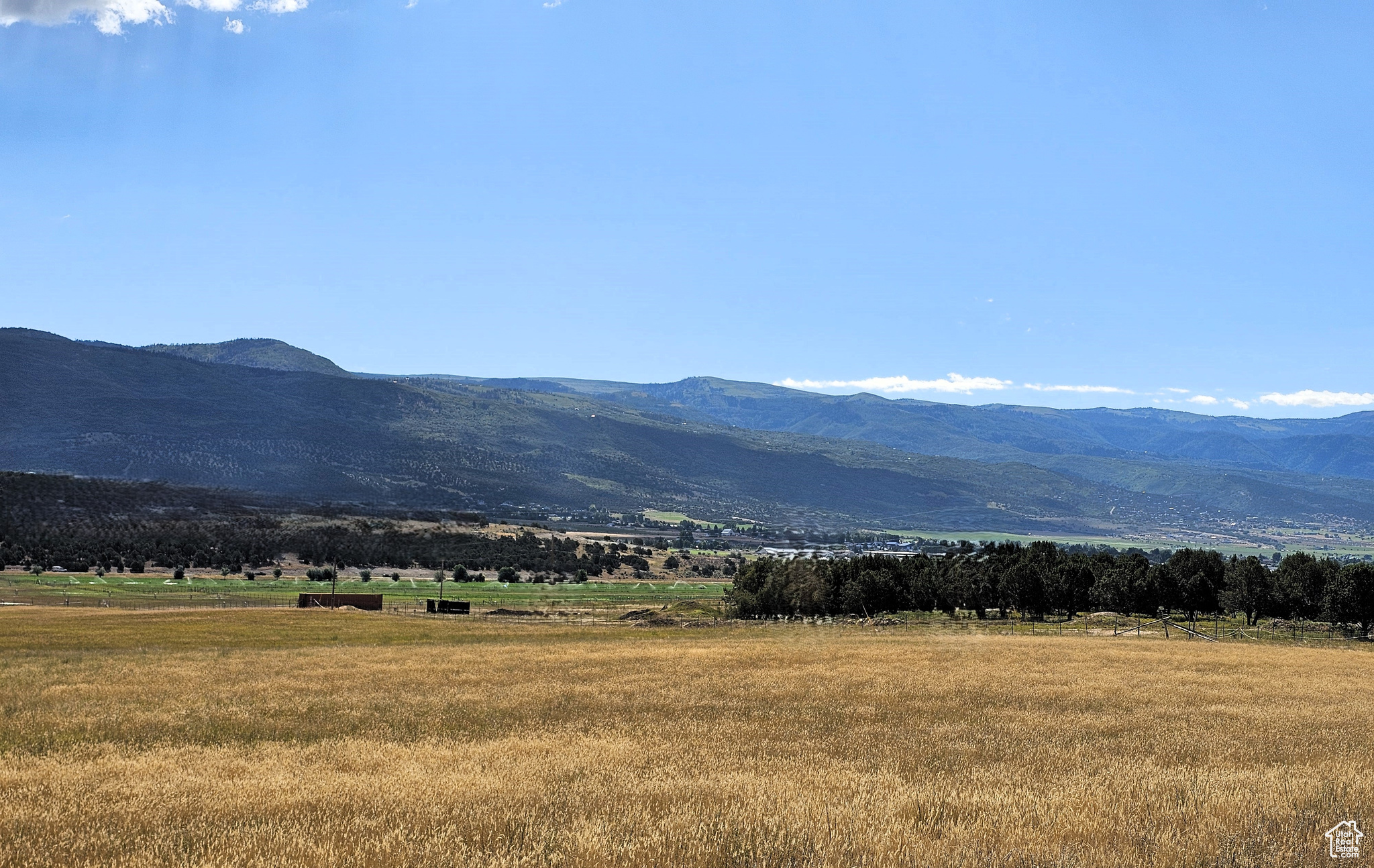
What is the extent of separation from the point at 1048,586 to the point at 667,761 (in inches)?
3375

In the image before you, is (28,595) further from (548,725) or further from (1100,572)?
(1100,572)

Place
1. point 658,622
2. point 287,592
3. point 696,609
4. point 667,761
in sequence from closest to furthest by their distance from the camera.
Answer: point 667,761, point 658,622, point 696,609, point 287,592

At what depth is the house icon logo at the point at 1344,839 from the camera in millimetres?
10945

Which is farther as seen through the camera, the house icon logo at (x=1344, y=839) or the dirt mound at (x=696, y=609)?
the dirt mound at (x=696, y=609)

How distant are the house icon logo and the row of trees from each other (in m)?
83.0

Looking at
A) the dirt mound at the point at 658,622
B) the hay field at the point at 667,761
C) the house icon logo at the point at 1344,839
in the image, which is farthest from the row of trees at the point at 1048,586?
the house icon logo at the point at 1344,839

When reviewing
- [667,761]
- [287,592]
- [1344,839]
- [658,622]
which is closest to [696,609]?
[658,622]

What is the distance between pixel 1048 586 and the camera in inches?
3757

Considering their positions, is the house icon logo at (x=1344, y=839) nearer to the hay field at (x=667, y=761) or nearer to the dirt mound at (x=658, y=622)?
the hay field at (x=667, y=761)

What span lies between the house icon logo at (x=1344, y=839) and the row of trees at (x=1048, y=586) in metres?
83.0

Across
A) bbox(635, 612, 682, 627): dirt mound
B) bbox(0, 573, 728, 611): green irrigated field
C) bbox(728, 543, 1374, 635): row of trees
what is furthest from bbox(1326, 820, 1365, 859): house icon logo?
bbox(728, 543, 1374, 635): row of trees

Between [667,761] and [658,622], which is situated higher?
[667,761]

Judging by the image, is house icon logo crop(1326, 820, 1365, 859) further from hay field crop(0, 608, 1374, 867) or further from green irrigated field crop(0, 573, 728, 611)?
green irrigated field crop(0, 573, 728, 611)

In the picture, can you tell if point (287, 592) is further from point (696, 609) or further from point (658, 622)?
point (658, 622)
